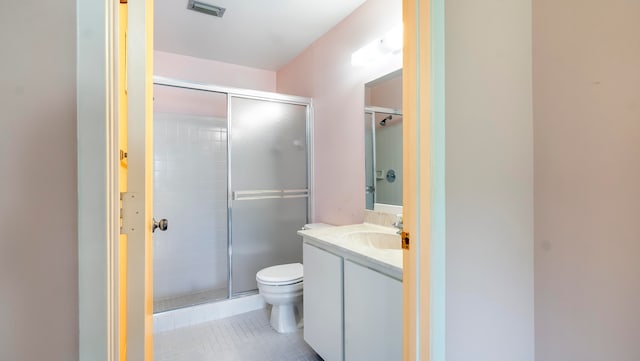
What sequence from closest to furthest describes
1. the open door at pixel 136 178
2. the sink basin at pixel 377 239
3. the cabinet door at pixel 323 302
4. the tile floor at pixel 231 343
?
the open door at pixel 136 178
the cabinet door at pixel 323 302
the sink basin at pixel 377 239
the tile floor at pixel 231 343

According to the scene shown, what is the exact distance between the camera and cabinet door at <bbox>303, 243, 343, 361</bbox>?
5.08 ft

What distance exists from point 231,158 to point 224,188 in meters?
0.54

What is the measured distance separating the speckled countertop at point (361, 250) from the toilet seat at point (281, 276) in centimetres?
52

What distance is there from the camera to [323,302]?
65.8 inches

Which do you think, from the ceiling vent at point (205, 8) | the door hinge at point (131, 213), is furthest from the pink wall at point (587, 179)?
the ceiling vent at point (205, 8)

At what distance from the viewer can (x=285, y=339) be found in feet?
7.05

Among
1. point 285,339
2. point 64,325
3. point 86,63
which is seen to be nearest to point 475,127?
point 86,63

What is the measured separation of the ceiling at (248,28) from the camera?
2.19m

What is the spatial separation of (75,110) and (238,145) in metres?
2.27

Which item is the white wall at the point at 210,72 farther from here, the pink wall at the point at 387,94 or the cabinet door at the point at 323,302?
the cabinet door at the point at 323,302

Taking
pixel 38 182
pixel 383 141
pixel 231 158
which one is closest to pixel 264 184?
pixel 231 158

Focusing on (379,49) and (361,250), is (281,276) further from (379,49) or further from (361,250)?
(379,49)

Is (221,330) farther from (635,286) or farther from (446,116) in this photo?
(635,286)

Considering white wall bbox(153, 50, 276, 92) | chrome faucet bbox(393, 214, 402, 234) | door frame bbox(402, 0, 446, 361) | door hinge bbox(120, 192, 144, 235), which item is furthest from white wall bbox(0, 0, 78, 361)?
white wall bbox(153, 50, 276, 92)
